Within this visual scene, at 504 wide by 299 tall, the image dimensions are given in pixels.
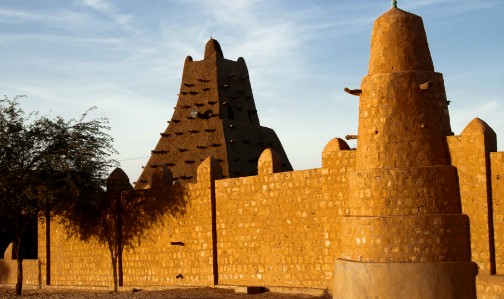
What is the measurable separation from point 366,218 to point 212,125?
17976 millimetres

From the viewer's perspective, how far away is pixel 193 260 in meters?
18.3

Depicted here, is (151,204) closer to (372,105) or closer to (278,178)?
(278,178)

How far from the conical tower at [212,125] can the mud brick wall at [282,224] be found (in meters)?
10.4

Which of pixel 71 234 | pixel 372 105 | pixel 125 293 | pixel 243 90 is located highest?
pixel 243 90

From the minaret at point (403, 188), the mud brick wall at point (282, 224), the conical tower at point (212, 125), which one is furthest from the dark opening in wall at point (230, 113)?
the minaret at point (403, 188)

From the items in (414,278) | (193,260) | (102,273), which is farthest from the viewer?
(102,273)

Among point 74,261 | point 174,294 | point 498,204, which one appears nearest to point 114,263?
point 74,261

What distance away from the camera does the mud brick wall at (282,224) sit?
1509 centimetres

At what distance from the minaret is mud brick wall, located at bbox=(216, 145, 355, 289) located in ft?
9.26

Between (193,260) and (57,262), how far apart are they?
618 cm

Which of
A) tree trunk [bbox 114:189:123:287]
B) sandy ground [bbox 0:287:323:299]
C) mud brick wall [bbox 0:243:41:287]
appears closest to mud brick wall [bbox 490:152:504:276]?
sandy ground [bbox 0:287:323:299]

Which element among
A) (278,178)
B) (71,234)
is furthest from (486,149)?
(71,234)

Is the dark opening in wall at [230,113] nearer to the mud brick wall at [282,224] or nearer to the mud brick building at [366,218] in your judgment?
the mud brick building at [366,218]

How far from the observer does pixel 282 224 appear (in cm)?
1612
